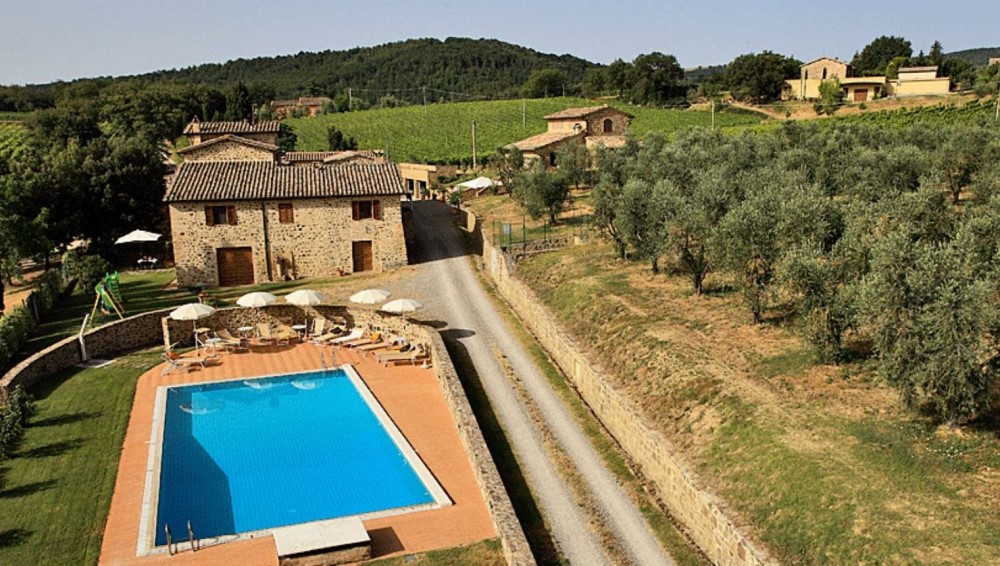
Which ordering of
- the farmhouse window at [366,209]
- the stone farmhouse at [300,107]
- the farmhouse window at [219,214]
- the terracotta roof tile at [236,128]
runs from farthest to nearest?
1. the stone farmhouse at [300,107]
2. the terracotta roof tile at [236,128]
3. the farmhouse window at [366,209]
4. the farmhouse window at [219,214]

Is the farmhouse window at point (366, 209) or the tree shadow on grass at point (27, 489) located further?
the farmhouse window at point (366, 209)

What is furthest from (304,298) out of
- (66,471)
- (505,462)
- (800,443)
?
(800,443)

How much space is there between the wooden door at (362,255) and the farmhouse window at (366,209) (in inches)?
53.5

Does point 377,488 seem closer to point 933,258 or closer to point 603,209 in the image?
point 933,258

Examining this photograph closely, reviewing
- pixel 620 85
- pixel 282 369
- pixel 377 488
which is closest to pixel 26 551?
pixel 377 488

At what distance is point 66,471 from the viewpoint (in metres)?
18.3

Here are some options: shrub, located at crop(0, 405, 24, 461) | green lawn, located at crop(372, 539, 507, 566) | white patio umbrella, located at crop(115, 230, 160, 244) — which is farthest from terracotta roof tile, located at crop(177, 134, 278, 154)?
green lawn, located at crop(372, 539, 507, 566)

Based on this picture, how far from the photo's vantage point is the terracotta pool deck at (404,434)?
15.1 metres

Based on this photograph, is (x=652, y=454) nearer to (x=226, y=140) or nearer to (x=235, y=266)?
(x=235, y=266)

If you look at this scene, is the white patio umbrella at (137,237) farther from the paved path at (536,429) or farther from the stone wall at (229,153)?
the paved path at (536,429)

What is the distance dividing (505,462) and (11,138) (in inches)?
3409

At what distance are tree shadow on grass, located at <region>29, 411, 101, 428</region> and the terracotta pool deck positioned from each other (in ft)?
3.64

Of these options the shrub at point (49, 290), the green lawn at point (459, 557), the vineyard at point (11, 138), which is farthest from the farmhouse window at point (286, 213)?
the vineyard at point (11, 138)

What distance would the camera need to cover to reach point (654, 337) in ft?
74.7
